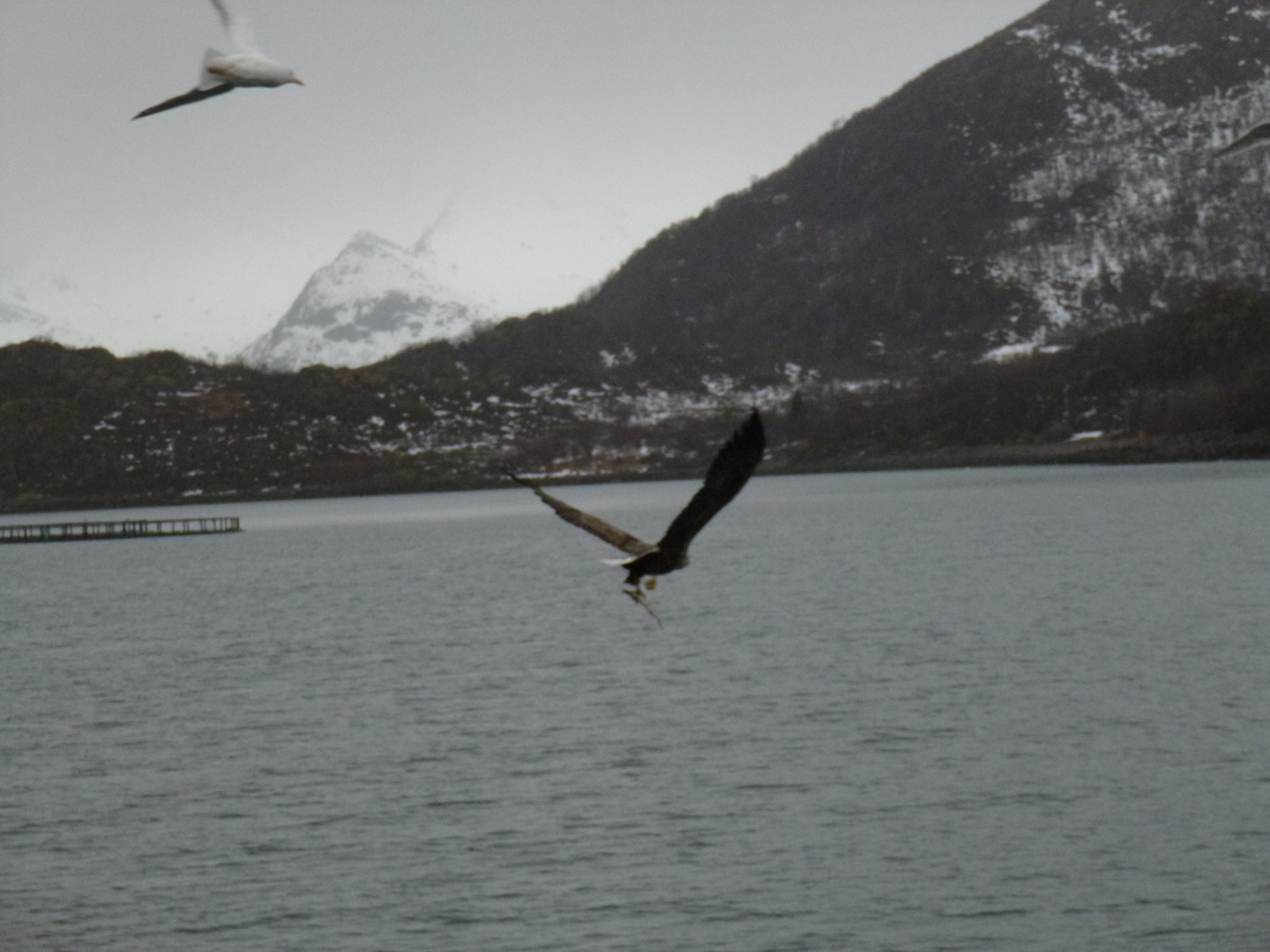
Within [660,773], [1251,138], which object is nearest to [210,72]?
[1251,138]

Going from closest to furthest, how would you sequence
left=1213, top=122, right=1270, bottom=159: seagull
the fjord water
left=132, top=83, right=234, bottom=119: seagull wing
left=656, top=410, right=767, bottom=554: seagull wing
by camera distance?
1. left=132, top=83, right=234, bottom=119: seagull wing
2. left=656, top=410, right=767, bottom=554: seagull wing
3. left=1213, top=122, right=1270, bottom=159: seagull
4. the fjord water

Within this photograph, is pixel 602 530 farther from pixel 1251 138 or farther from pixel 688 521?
pixel 1251 138

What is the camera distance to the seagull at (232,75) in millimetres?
9383

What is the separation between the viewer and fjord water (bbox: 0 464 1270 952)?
31.8m

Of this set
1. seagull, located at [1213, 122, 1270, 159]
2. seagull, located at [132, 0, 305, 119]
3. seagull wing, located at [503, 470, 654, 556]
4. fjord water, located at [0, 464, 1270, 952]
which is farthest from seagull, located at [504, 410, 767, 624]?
fjord water, located at [0, 464, 1270, 952]

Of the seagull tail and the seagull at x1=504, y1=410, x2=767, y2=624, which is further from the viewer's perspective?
the seagull at x1=504, y1=410, x2=767, y2=624

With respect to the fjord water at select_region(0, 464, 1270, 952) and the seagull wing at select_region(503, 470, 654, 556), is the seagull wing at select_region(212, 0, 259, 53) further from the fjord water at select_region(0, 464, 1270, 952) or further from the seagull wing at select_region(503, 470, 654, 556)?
the fjord water at select_region(0, 464, 1270, 952)

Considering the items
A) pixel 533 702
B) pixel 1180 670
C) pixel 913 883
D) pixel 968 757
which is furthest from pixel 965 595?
pixel 913 883

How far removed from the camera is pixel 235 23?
999 centimetres

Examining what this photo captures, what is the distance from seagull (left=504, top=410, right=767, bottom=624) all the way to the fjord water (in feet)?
66.4

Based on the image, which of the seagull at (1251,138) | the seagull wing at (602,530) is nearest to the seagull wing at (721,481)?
the seagull wing at (602,530)

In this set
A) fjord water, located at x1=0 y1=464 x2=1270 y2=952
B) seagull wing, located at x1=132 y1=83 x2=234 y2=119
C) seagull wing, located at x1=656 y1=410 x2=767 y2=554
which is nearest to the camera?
seagull wing, located at x1=132 y1=83 x2=234 y2=119

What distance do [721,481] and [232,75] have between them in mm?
3888

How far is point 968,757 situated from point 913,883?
11.6m
